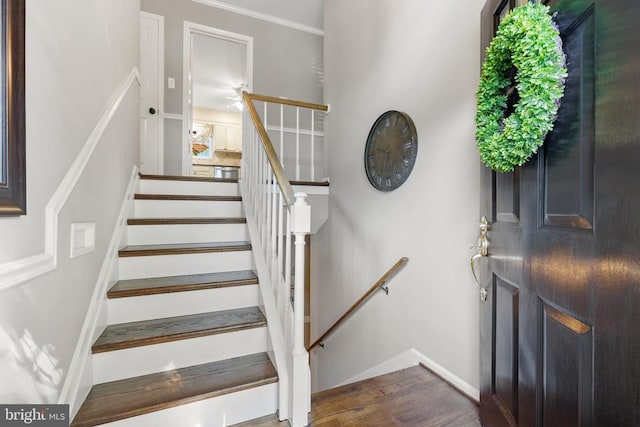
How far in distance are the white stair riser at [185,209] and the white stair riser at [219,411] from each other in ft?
5.01

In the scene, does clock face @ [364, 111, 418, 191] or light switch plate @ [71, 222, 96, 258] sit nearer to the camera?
light switch plate @ [71, 222, 96, 258]

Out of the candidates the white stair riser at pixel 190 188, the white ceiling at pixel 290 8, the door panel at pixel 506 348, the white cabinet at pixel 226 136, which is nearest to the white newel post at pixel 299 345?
the door panel at pixel 506 348

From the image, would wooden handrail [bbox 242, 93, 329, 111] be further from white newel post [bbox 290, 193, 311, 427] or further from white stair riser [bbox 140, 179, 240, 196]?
white newel post [bbox 290, 193, 311, 427]

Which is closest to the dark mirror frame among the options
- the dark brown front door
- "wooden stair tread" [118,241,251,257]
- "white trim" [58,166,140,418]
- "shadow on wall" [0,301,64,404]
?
"shadow on wall" [0,301,64,404]

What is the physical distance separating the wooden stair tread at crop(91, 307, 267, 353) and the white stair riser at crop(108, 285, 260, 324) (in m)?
0.03

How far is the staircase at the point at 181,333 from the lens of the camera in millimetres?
1327

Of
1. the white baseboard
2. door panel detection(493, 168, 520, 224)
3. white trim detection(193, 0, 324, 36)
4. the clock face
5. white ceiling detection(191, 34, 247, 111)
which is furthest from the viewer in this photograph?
white ceiling detection(191, 34, 247, 111)

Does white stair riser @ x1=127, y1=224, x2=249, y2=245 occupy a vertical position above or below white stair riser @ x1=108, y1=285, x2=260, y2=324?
above

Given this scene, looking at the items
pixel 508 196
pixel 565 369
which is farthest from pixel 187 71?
pixel 565 369

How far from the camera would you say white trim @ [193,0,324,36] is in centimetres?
390

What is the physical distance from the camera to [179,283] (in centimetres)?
182

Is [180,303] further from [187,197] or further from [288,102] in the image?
[288,102]

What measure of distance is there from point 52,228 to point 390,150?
200 cm

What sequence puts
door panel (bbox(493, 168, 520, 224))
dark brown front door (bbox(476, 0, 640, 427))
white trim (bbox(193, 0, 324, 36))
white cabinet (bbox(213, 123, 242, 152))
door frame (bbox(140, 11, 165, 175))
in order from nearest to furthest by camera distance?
dark brown front door (bbox(476, 0, 640, 427)), door panel (bbox(493, 168, 520, 224)), door frame (bbox(140, 11, 165, 175)), white trim (bbox(193, 0, 324, 36)), white cabinet (bbox(213, 123, 242, 152))
